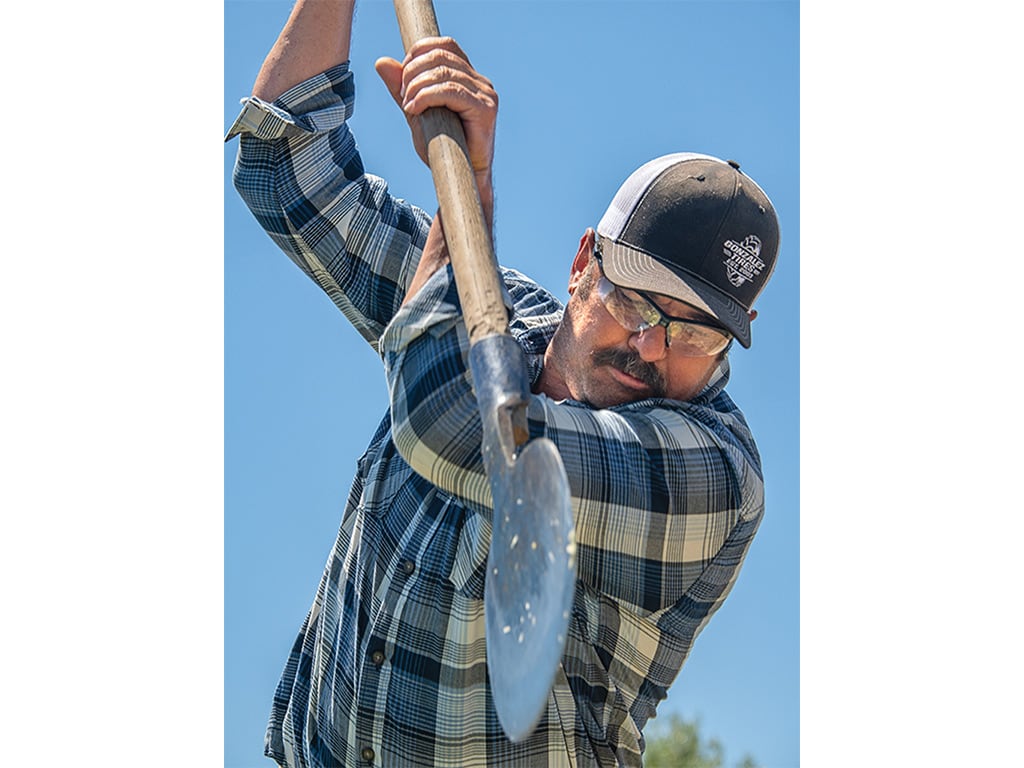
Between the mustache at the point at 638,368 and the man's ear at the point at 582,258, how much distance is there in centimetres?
30

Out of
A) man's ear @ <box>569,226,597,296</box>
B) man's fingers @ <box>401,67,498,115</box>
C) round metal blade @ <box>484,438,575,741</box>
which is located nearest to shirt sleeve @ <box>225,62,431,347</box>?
man's ear @ <box>569,226,597,296</box>

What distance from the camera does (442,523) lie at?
3.20 meters

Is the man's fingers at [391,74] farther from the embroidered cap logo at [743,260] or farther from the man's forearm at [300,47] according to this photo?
the embroidered cap logo at [743,260]

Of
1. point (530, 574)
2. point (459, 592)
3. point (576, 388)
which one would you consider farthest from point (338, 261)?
point (530, 574)

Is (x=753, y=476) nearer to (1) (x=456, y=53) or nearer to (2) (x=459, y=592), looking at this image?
(2) (x=459, y=592)

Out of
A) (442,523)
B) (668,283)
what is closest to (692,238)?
(668,283)

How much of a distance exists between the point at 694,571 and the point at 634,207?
93 cm

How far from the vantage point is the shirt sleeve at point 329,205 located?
356cm

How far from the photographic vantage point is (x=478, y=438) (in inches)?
102

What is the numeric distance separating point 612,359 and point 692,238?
364 mm

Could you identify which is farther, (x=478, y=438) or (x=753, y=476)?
(x=753, y=476)

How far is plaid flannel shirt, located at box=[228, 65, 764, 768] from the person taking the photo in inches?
106

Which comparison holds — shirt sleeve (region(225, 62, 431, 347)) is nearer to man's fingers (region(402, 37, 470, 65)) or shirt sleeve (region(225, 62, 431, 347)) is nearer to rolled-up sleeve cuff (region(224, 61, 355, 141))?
rolled-up sleeve cuff (region(224, 61, 355, 141))

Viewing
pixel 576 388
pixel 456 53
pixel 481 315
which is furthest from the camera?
pixel 576 388
